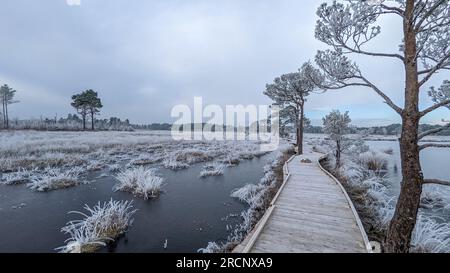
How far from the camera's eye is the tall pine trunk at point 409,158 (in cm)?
364

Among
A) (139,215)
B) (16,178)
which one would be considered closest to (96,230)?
(139,215)

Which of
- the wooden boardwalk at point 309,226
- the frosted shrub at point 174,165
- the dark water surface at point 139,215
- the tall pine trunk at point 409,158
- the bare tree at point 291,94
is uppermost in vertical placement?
the bare tree at point 291,94

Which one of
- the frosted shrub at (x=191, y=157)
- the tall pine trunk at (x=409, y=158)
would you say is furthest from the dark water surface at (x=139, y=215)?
the frosted shrub at (x=191, y=157)

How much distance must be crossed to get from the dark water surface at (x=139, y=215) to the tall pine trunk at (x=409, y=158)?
15.3 feet

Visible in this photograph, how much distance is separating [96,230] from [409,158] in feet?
27.1

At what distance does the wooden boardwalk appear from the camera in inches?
171

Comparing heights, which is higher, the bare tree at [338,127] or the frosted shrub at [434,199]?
the bare tree at [338,127]

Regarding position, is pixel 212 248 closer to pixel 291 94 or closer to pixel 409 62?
pixel 409 62

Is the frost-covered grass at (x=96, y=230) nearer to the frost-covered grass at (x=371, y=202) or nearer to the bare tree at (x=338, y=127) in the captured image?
the frost-covered grass at (x=371, y=202)

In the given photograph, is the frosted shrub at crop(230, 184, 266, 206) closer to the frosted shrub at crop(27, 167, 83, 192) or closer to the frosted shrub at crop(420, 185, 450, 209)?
the frosted shrub at crop(420, 185, 450, 209)
